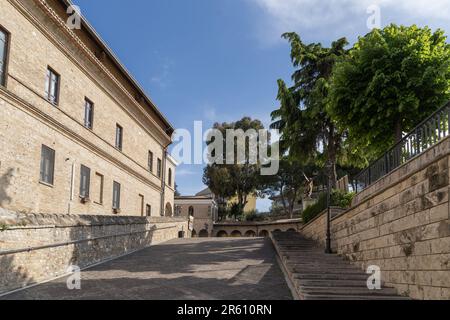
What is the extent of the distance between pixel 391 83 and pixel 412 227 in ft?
19.8

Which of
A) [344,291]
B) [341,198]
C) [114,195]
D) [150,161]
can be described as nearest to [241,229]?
[150,161]

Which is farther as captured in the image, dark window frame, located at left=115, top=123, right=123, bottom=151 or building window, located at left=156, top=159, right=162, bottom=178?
building window, located at left=156, top=159, right=162, bottom=178

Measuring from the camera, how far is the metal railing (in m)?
8.46

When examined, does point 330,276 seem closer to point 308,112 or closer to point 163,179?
point 308,112

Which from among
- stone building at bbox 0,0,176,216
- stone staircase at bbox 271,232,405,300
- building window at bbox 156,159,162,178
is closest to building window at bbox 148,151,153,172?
building window at bbox 156,159,162,178

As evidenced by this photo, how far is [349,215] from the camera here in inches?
554

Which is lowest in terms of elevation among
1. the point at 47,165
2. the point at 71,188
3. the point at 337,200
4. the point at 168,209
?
the point at 337,200

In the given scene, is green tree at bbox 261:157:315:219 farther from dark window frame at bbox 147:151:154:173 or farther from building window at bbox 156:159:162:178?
dark window frame at bbox 147:151:154:173

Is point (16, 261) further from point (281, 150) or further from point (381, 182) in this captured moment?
point (281, 150)

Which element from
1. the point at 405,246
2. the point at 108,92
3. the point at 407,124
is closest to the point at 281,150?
the point at 108,92

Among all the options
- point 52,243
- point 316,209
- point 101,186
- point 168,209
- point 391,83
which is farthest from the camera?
point 168,209

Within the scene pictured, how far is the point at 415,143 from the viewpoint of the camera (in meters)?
9.83

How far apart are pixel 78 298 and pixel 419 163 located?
803 cm

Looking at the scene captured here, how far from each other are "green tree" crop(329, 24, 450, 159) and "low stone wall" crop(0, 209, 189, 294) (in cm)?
918
